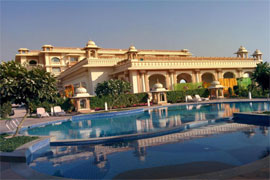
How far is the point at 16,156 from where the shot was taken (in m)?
5.63

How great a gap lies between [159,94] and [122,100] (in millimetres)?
4223

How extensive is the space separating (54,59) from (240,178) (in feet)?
135

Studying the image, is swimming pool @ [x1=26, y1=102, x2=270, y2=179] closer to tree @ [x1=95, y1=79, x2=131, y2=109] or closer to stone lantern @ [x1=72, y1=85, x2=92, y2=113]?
stone lantern @ [x1=72, y1=85, x2=92, y2=113]

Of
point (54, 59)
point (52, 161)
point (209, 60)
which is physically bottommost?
point (52, 161)

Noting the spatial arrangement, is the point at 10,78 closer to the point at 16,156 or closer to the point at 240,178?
Result: the point at 16,156

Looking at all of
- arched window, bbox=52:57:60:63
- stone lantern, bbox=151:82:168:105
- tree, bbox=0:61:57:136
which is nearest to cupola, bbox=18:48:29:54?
arched window, bbox=52:57:60:63

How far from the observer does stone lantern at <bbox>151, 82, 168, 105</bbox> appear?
23.7 meters

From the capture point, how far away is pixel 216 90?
26.1m

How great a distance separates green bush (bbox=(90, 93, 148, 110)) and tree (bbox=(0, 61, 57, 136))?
1282cm

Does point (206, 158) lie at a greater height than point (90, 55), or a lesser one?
lesser

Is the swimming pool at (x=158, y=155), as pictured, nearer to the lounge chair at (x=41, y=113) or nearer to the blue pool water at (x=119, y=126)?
the blue pool water at (x=119, y=126)

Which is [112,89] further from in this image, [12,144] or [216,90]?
[12,144]

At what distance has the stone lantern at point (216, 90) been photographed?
85.1 ft

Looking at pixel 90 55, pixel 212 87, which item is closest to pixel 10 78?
pixel 90 55
